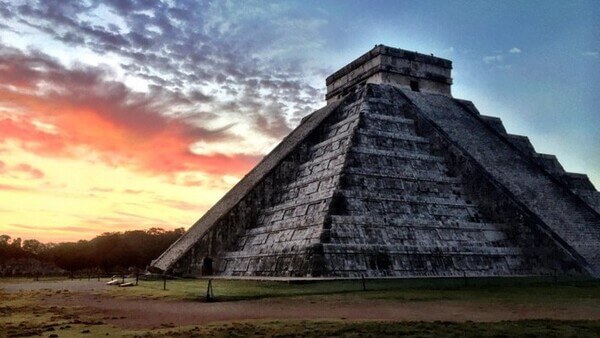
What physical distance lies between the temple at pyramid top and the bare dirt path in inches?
657

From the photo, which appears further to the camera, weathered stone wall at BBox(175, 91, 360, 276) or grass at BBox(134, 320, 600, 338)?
weathered stone wall at BBox(175, 91, 360, 276)

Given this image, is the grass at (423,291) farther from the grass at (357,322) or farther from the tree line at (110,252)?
the tree line at (110,252)

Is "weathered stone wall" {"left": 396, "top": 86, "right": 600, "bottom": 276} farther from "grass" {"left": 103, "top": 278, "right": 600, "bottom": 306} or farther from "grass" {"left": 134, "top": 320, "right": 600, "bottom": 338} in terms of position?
"grass" {"left": 134, "top": 320, "right": 600, "bottom": 338}

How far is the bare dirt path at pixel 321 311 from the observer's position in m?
8.66

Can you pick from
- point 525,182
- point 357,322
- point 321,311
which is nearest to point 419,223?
point 525,182

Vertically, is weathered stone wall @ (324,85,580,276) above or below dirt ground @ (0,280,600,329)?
above

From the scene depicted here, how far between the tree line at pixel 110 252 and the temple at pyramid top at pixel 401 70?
2686cm

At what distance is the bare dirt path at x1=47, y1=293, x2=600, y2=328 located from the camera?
8664mm

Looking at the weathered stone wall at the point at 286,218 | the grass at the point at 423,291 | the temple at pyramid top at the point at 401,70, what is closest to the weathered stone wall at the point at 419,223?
the weathered stone wall at the point at 286,218

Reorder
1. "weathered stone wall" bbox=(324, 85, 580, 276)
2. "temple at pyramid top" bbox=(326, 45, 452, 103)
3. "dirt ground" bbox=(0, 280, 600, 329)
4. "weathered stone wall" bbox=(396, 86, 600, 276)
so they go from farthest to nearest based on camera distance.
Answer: "temple at pyramid top" bbox=(326, 45, 452, 103), "weathered stone wall" bbox=(396, 86, 600, 276), "weathered stone wall" bbox=(324, 85, 580, 276), "dirt ground" bbox=(0, 280, 600, 329)

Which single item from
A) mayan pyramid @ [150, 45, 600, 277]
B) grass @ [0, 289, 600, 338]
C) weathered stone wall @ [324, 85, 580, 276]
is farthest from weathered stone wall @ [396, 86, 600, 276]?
grass @ [0, 289, 600, 338]

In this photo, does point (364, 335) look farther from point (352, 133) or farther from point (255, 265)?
point (352, 133)

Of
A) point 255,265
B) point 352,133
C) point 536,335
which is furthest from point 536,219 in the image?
point 536,335

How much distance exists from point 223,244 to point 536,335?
15.5 meters
